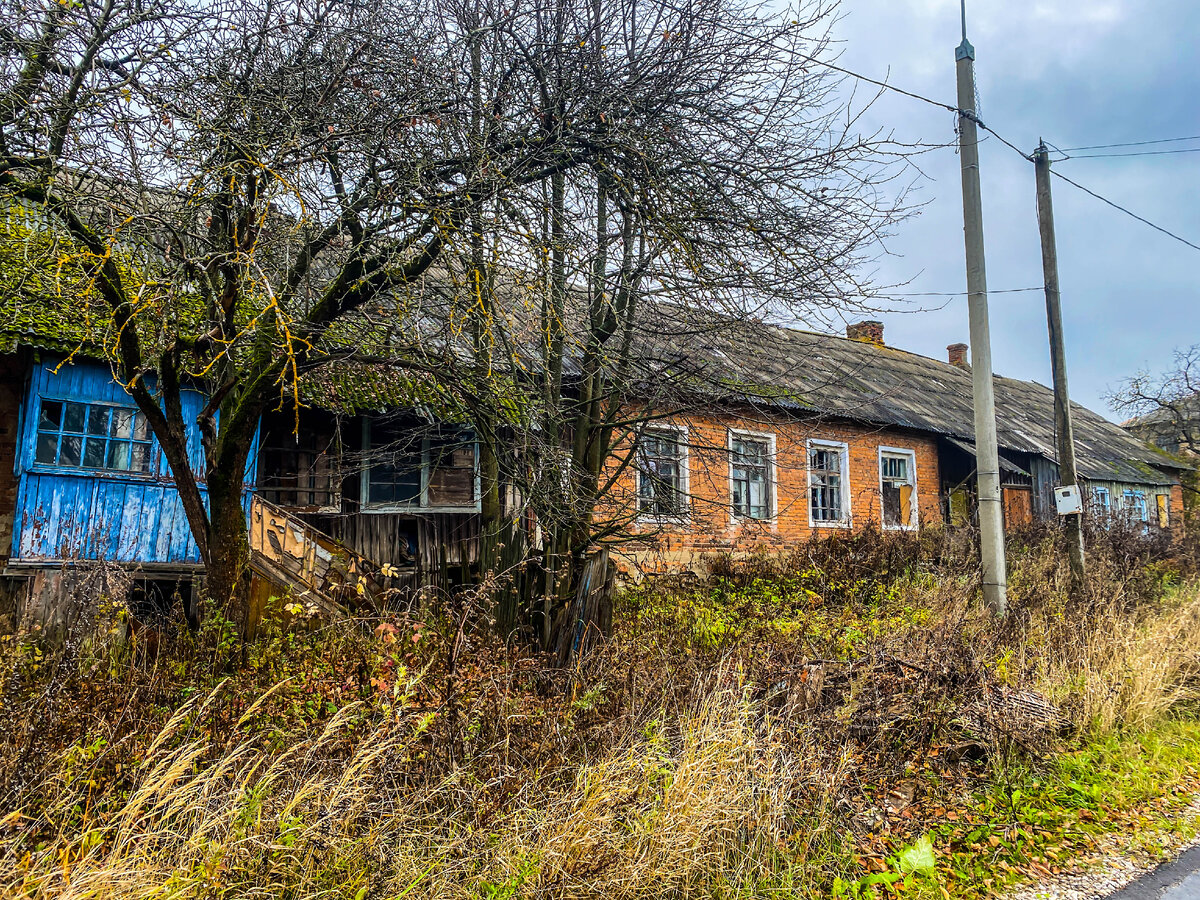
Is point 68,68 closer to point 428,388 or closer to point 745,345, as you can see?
point 428,388

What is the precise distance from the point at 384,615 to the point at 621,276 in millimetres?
3074

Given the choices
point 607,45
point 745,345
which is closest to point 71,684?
point 607,45

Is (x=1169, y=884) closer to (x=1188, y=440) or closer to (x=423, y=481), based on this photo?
(x=423, y=481)

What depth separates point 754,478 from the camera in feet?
45.0

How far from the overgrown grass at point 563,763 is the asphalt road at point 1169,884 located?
0.31 m

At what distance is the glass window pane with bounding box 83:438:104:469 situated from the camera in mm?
7922

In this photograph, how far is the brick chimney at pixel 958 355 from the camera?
25781mm

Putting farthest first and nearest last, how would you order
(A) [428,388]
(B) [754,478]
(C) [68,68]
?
(B) [754,478]
(A) [428,388]
(C) [68,68]

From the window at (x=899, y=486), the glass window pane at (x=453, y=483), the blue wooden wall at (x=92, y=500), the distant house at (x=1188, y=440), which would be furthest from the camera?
the distant house at (x=1188, y=440)

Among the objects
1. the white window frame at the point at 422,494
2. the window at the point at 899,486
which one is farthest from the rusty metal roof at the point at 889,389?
the white window frame at the point at 422,494

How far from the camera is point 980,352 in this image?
7.38m

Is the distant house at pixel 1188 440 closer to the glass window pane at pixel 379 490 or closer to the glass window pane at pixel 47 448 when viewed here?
the glass window pane at pixel 379 490

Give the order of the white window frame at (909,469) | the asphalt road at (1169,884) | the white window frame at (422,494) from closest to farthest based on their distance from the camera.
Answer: the asphalt road at (1169,884)
the white window frame at (422,494)
the white window frame at (909,469)

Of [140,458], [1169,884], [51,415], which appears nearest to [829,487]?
[1169,884]
